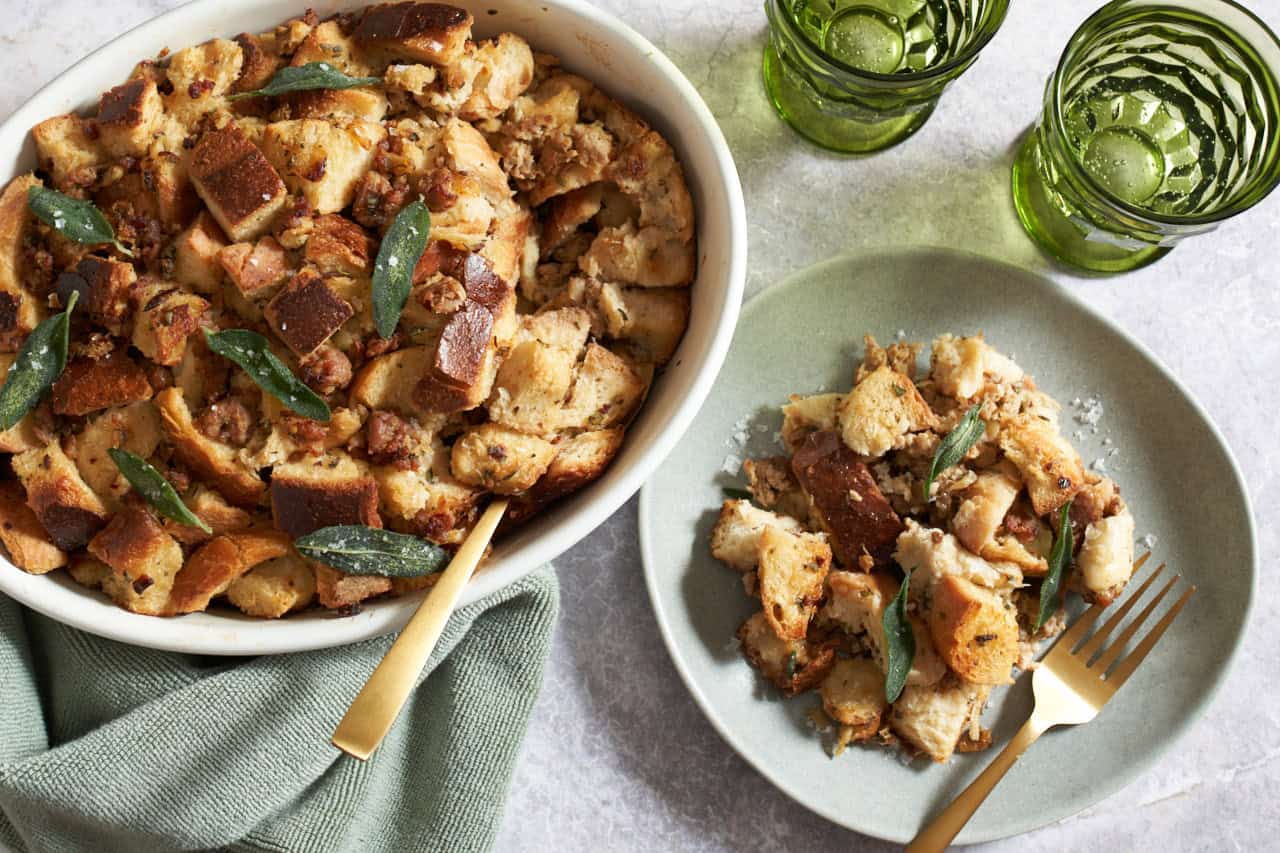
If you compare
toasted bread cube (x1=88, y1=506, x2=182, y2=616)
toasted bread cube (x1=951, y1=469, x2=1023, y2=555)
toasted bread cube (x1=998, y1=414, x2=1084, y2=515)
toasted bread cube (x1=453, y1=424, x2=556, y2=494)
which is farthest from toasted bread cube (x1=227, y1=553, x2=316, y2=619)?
toasted bread cube (x1=998, y1=414, x2=1084, y2=515)

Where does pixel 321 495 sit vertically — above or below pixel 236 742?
above

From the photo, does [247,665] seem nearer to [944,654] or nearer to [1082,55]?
[944,654]

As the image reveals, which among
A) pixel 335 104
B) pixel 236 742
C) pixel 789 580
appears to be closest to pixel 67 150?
pixel 335 104

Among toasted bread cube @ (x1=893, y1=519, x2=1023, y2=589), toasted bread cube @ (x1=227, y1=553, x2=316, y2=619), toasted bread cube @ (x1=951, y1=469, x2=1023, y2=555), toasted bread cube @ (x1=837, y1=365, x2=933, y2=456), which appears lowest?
toasted bread cube @ (x1=893, y1=519, x2=1023, y2=589)

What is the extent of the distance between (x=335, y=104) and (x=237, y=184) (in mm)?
235

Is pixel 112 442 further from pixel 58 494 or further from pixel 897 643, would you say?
pixel 897 643

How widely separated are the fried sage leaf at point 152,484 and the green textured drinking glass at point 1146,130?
1872 millimetres

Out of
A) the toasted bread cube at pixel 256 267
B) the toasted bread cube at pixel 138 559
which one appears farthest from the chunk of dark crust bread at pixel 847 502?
the toasted bread cube at pixel 138 559

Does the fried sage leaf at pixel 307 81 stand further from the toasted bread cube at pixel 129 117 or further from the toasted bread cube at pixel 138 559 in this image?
the toasted bread cube at pixel 138 559

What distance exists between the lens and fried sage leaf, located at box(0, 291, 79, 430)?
6.11 ft

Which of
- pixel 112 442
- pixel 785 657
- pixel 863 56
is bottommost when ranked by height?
pixel 785 657

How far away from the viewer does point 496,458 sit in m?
1.90

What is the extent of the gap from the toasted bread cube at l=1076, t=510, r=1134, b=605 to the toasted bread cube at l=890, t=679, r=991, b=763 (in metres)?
0.32

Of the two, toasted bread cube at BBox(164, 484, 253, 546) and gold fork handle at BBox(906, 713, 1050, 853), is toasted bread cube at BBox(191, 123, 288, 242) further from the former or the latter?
gold fork handle at BBox(906, 713, 1050, 853)
